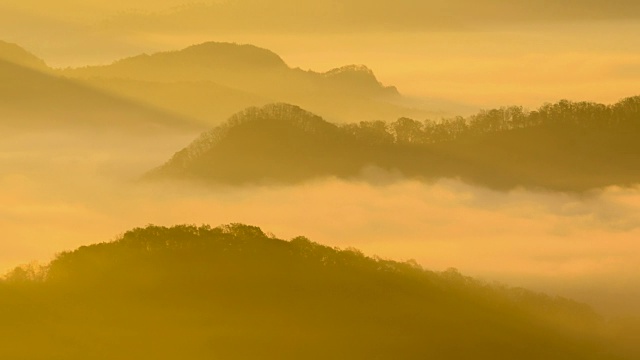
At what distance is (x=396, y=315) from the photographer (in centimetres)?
19962

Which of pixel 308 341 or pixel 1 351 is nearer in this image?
pixel 1 351

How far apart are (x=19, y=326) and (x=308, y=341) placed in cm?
4091

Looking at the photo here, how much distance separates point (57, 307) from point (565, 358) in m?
74.8

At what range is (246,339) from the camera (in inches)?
7372

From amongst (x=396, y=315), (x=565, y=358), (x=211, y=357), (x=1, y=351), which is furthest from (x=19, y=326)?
(x=565, y=358)

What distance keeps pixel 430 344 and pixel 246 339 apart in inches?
1061

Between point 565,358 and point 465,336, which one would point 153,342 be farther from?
point 565,358

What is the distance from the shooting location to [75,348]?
181 metres

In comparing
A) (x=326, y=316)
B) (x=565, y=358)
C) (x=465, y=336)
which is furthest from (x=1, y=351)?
(x=565, y=358)

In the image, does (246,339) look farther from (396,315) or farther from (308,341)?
(396,315)

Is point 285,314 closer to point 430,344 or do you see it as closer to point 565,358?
point 430,344

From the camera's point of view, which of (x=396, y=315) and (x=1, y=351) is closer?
(x=1, y=351)

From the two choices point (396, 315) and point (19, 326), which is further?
point (396, 315)

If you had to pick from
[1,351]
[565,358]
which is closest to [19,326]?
[1,351]
